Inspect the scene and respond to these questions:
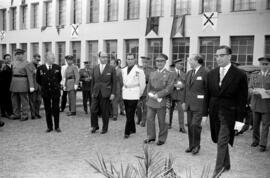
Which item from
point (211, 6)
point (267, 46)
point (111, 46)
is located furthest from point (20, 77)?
point (111, 46)

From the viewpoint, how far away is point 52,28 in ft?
92.1

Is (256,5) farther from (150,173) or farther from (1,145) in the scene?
(150,173)

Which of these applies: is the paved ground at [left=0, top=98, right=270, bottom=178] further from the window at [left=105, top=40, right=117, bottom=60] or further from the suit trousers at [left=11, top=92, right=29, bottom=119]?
the window at [left=105, top=40, right=117, bottom=60]

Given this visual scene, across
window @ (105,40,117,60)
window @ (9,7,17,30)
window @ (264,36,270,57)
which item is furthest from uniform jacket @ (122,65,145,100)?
window @ (9,7,17,30)

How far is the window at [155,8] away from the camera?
21172 millimetres

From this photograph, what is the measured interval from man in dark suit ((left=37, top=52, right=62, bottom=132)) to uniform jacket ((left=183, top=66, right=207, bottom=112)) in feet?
10.3

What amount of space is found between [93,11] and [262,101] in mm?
19458

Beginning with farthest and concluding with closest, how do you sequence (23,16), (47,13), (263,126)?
(23,16) → (47,13) → (263,126)

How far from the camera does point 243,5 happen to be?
706 inches

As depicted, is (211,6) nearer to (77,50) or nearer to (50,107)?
(77,50)

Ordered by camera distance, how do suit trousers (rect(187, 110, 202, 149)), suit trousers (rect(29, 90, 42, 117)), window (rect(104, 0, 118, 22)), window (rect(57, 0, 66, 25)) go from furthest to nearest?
window (rect(57, 0, 66, 25)) → window (rect(104, 0, 118, 22)) → suit trousers (rect(29, 90, 42, 117)) → suit trousers (rect(187, 110, 202, 149))

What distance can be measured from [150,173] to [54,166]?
14.0 feet

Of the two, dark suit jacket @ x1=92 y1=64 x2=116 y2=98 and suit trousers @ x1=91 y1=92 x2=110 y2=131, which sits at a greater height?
dark suit jacket @ x1=92 y1=64 x2=116 y2=98

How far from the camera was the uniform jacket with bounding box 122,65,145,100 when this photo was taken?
798 centimetres
